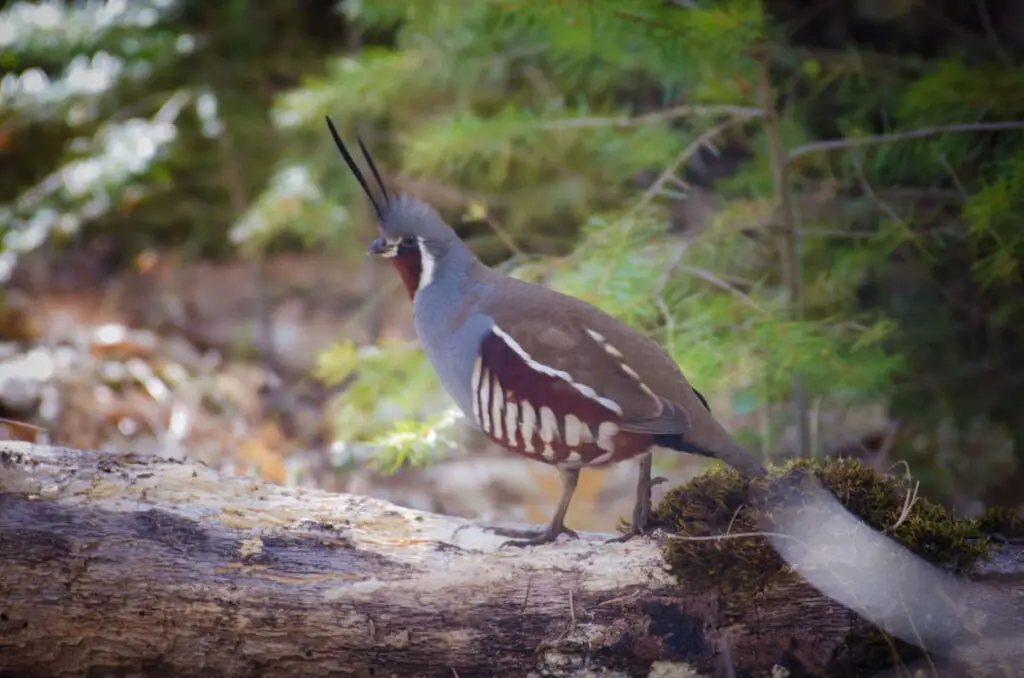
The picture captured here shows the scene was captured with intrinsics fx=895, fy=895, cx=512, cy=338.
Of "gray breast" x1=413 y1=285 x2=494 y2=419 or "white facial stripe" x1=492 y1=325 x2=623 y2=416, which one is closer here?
"white facial stripe" x1=492 y1=325 x2=623 y2=416

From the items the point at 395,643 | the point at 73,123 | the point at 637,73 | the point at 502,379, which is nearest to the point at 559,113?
the point at 637,73

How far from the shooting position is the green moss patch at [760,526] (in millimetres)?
1893

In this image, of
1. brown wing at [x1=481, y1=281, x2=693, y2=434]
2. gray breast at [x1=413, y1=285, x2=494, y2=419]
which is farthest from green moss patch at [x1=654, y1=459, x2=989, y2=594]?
gray breast at [x1=413, y1=285, x2=494, y2=419]

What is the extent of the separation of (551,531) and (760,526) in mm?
516

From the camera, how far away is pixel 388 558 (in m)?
2.05

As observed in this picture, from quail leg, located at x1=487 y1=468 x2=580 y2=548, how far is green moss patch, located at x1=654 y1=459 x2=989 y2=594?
9.9 inches

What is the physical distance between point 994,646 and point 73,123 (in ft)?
16.2

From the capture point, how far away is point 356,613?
6.35 feet

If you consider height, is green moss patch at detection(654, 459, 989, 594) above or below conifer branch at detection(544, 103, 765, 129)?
below

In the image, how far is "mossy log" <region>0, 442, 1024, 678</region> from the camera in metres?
1.88

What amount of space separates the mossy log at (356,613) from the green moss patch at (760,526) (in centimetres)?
5

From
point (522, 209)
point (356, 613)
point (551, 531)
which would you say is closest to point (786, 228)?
point (551, 531)

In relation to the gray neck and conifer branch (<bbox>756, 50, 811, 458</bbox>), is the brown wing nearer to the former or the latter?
the gray neck

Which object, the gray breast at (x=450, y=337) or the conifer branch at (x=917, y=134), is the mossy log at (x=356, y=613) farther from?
the conifer branch at (x=917, y=134)
